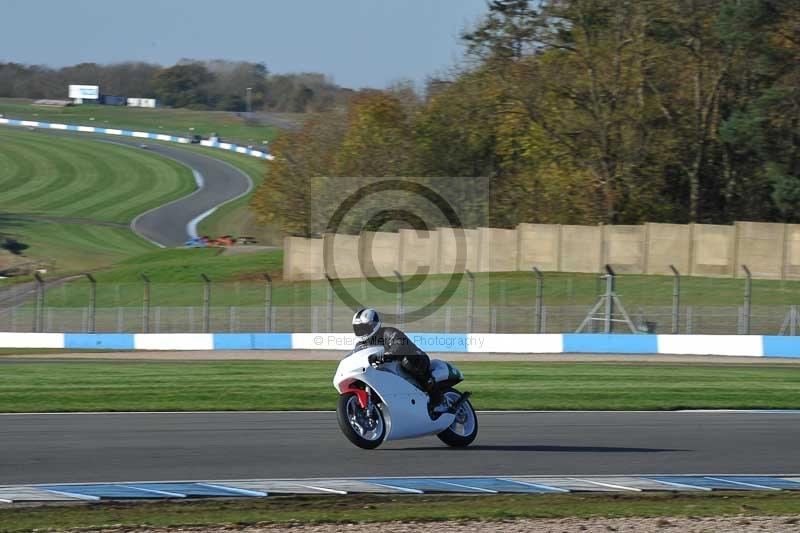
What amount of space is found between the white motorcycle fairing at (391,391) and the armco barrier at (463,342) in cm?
1856

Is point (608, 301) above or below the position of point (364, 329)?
below

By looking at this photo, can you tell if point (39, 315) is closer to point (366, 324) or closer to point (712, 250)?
point (712, 250)

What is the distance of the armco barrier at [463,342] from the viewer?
30.8 meters

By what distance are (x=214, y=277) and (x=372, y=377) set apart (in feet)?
129

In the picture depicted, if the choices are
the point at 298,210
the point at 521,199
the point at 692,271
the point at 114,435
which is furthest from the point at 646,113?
the point at 114,435

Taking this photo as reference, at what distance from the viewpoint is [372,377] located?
1209 centimetres

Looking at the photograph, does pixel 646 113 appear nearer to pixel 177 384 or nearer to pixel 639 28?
pixel 639 28

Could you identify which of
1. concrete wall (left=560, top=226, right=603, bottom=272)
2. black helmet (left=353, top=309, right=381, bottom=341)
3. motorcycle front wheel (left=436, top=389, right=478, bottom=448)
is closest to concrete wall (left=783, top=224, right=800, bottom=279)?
concrete wall (left=560, top=226, right=603, bottom=272)

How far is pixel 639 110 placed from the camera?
163 feet

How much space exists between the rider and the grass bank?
474 centimetres

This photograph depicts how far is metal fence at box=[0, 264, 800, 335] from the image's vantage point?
32344 mm

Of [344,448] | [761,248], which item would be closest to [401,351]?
[344,448]

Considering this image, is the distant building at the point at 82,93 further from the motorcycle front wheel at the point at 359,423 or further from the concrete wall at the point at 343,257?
the motorcycle front wheel at the point at 359,423

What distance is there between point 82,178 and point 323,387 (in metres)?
75.4
